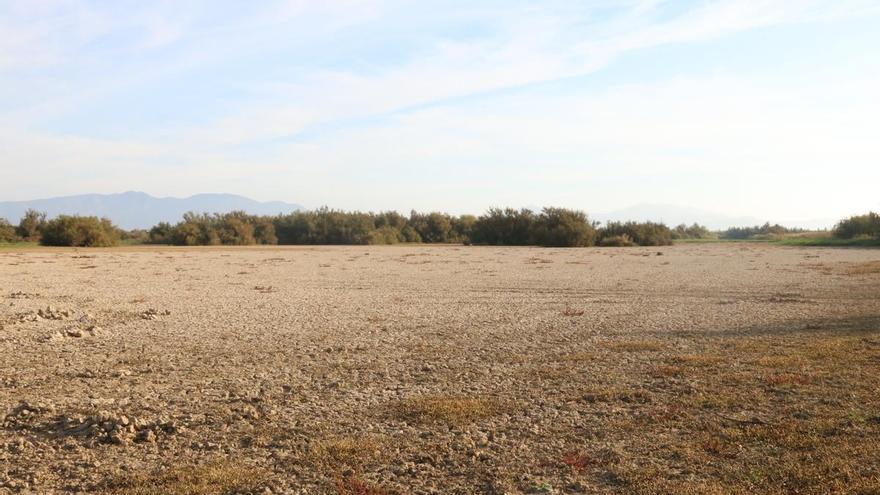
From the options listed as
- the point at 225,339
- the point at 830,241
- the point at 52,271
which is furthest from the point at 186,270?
the point at 830,241

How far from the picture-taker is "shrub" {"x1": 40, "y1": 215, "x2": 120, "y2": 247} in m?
45.6

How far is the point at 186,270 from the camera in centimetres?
2498

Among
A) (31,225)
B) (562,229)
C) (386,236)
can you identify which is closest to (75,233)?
(31,225)

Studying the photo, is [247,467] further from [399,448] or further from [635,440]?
[635,440]

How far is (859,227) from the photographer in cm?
5544

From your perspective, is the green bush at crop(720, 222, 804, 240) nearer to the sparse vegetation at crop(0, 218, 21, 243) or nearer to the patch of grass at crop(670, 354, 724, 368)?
the sparse vegetation at crop(0, 218, 21, 243)

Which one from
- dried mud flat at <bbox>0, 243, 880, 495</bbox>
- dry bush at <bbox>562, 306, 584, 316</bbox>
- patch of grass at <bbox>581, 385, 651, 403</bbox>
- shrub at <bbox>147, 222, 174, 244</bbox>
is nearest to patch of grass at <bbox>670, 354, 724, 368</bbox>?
dried mud flat at <bbox>0, 243, 880, 495</bbox>

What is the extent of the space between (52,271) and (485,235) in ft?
138

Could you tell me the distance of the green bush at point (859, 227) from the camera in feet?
174

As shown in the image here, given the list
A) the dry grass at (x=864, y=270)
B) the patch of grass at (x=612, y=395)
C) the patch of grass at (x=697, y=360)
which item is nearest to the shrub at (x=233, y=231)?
the dry grass at (x=864, y=270)

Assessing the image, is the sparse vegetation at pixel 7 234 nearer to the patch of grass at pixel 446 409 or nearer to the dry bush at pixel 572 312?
the dry bush at pixel 572 312

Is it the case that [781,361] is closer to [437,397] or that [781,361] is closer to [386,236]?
[437,397]

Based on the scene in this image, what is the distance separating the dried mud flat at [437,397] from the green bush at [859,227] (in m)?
45.6

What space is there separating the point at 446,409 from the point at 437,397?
55 cm
